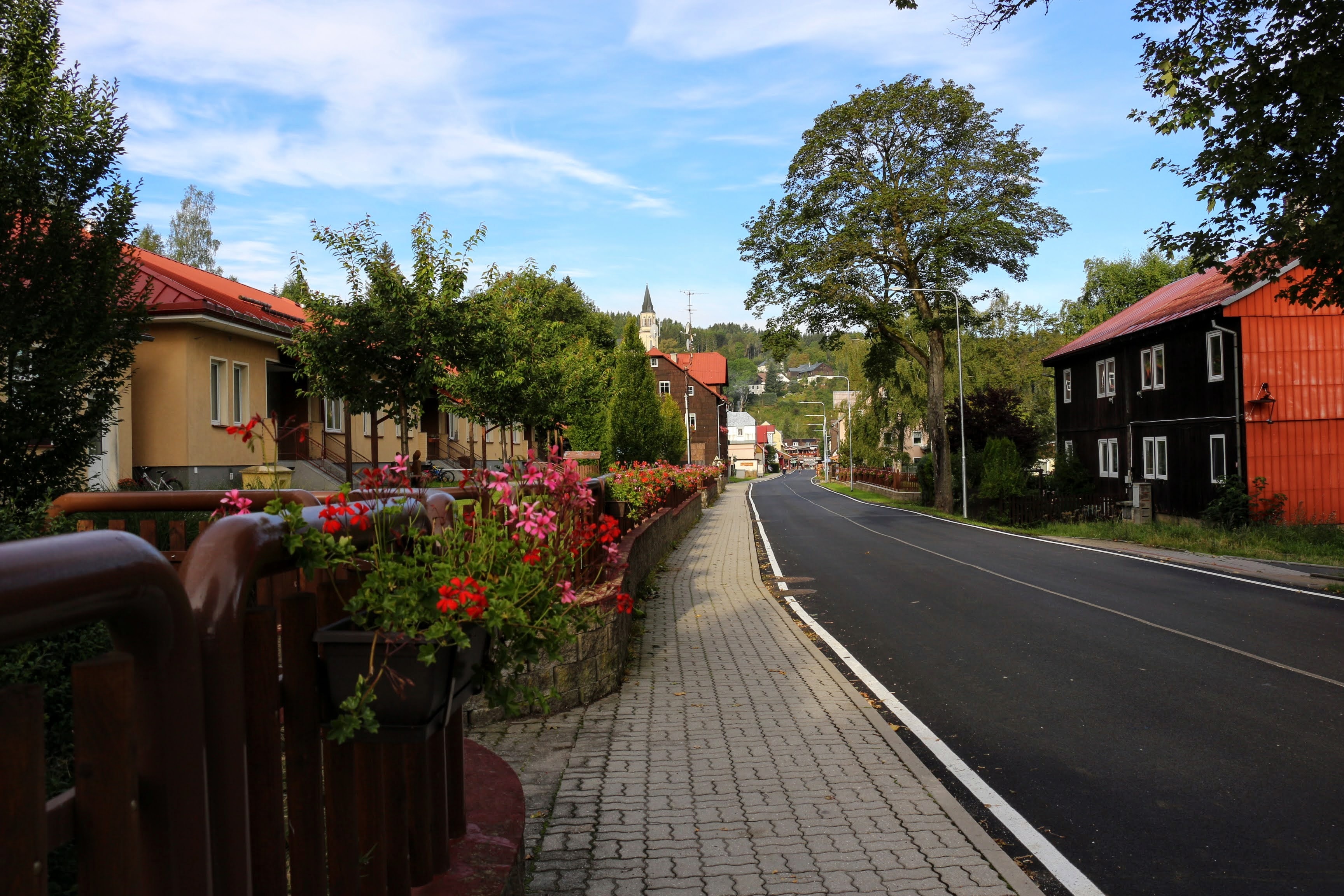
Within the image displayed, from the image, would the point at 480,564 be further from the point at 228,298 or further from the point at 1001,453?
the point at 1001,453

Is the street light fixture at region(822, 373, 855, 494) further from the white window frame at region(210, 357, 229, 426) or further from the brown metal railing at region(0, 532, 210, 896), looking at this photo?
the brown metal railing at region(0, 532, 210, 896)

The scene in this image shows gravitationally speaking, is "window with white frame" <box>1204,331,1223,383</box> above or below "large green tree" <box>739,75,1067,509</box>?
below

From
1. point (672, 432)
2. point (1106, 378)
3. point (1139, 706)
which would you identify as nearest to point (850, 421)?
point (672, 432)

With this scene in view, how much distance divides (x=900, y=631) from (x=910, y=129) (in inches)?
1222

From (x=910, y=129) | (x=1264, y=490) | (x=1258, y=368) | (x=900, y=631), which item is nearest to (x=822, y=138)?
(x=910, y=129)

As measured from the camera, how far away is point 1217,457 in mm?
27016

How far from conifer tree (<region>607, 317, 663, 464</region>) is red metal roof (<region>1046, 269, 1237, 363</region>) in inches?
658

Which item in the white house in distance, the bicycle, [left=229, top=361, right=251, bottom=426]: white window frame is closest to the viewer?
the bicycle

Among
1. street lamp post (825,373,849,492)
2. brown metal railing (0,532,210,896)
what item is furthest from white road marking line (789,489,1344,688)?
street lamp post (825,373,849,492)

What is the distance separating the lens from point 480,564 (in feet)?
8.48

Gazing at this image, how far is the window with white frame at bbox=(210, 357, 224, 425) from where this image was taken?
2027cm

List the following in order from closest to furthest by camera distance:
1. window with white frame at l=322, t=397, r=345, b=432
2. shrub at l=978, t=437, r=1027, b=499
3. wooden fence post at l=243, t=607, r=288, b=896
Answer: wooden fence post at l=243, t=607, r=288, b=896
window with white frame at l=322, t=397, r=345, b=432
shrub at l=978, t=437, r=1027, b=499

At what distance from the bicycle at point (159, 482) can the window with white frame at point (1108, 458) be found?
98.2ft

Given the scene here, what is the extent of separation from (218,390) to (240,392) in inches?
43.7
